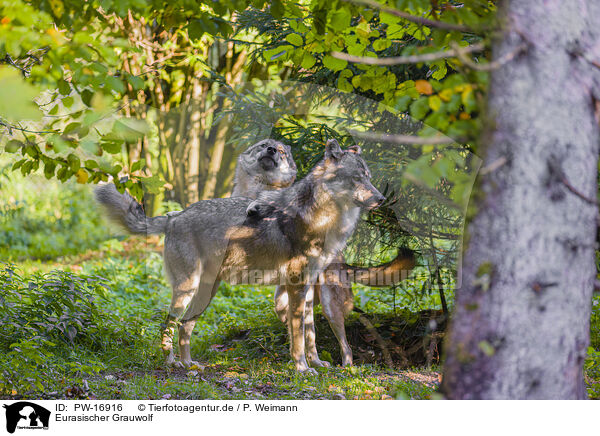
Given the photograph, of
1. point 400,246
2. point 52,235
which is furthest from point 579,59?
point 52,235

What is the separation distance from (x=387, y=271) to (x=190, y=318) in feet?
6.83

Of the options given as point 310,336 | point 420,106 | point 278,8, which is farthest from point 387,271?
point 420,106

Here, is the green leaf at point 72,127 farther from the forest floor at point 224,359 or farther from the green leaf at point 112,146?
the forest floor at point 224,359

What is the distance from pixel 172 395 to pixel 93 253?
7.28 meters

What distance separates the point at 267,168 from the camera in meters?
5.43

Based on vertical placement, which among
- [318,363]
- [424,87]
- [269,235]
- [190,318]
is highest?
[424,87]

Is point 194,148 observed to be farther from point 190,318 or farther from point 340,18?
point 340,18

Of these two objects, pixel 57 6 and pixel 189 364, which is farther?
pixel 189 364

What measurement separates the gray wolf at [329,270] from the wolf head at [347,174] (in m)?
0.73

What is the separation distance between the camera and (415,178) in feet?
6.56

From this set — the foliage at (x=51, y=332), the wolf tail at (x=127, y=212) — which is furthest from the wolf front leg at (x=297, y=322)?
the foliage at (x=51, y=332)

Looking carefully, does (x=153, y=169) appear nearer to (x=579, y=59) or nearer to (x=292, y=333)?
(x=292, y=333)

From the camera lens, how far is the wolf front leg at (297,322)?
479 centimetres
